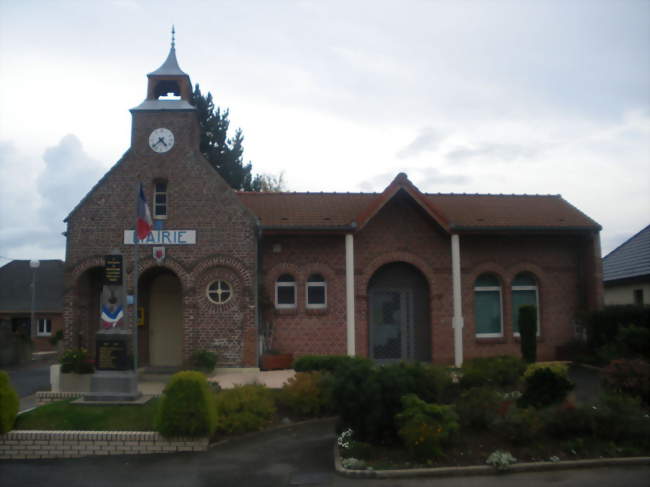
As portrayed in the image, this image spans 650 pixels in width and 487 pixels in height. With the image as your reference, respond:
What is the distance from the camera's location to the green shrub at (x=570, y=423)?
29.3ft

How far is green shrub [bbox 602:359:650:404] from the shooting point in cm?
1048

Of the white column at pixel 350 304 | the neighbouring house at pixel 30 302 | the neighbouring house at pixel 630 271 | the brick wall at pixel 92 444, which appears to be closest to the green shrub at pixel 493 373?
the white column at pixel 350 304

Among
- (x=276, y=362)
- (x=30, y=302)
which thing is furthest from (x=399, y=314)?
(x=30, y=302)

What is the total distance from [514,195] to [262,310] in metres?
10.2

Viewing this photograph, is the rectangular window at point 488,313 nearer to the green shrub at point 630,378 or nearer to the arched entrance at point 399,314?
the arched entrance at point 399,314

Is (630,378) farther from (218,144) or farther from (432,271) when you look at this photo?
(218,144)

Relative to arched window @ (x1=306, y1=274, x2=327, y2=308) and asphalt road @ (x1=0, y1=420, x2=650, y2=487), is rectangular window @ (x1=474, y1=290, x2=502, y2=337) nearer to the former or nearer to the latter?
arched window @ (x1=306, y1=274, x2=327, y2=308)

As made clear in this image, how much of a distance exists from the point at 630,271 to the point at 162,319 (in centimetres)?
1762

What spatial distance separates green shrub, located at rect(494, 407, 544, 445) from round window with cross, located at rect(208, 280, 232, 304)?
940cm

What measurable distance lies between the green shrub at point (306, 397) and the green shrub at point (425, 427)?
293 cm

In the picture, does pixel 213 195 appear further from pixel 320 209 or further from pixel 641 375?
pixel 641 375

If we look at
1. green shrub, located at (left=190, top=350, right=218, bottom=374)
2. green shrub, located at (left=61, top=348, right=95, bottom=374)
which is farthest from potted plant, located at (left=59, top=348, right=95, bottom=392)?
green shrub, located at (left=190, top=350, right=218, bottom=374)

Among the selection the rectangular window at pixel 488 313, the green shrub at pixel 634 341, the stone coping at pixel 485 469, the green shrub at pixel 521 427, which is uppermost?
the rectangular window at pixel 488 313

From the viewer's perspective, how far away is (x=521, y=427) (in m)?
8.77
